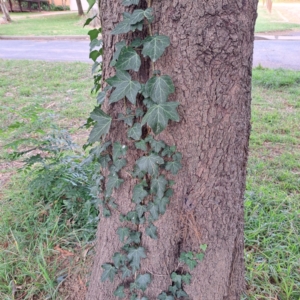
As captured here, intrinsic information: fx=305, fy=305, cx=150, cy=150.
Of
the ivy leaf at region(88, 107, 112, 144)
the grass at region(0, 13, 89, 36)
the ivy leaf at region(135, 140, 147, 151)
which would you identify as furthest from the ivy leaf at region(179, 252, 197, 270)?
the grass at region(0, 13, 89, 36)

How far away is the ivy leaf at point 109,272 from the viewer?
1342mm

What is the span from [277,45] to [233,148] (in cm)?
893

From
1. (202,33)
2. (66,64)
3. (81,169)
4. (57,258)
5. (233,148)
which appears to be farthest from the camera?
(66,64)

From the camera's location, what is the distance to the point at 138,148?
3.54 feet

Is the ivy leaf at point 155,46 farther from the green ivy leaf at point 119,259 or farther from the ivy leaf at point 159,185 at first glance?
the green ivy leaf at point 119,259

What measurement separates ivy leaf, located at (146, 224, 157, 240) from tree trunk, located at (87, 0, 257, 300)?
1.0 inches

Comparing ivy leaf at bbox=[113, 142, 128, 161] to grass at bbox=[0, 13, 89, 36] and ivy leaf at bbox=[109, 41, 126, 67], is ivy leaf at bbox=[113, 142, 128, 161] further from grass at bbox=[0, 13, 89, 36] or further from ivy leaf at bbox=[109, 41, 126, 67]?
grass at bbox=[0, 13, 89, 36]

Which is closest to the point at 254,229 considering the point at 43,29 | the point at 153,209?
the point at 153,209

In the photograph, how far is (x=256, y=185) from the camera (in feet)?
7.85

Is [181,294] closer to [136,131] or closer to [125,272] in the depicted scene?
[125,272]

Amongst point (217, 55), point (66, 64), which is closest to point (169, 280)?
point (217, 55)

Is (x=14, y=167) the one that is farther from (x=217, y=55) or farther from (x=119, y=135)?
(x=217, y=55)

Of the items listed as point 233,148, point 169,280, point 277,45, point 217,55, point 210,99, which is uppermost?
point 217,55

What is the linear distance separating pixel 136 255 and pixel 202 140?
56 centimetres
